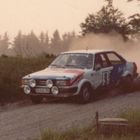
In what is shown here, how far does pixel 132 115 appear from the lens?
45.8 ft

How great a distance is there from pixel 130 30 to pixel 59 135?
41.5 meters

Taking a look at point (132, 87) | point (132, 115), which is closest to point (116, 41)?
point (132, 87)

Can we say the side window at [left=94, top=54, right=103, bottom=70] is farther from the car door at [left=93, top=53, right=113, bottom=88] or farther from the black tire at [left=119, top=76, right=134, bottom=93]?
the black tire at [left=119, top=76, right=134, bottom=93]

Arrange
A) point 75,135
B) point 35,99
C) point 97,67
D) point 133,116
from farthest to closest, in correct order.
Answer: point 97,67
point 35,99
point 133,116
point 75,135

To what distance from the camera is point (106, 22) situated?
5628cm

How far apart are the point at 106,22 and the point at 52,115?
39798 mm

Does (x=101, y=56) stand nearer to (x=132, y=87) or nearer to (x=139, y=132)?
(x=132, y=87)

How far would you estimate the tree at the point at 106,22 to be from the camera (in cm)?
5509

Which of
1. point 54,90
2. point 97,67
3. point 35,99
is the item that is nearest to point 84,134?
point 54,90

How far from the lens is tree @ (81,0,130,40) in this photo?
55.1 metres

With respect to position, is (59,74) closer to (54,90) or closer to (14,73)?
(54,90)

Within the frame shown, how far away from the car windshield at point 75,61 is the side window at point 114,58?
1160 mm

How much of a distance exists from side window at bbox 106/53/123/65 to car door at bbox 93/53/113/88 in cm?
38

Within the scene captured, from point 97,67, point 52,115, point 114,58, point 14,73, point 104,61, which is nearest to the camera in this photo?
point 52,115
